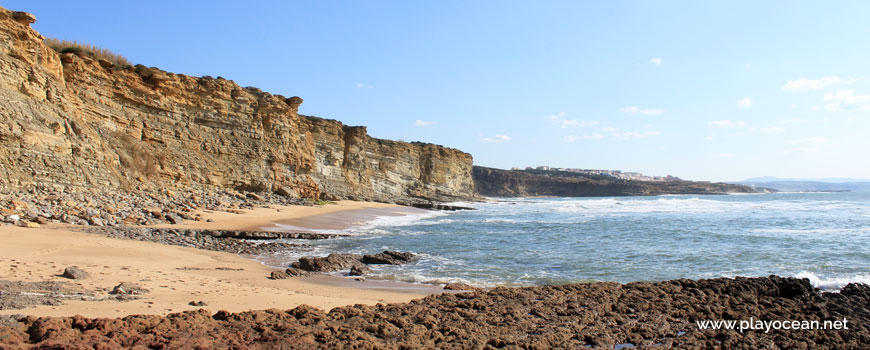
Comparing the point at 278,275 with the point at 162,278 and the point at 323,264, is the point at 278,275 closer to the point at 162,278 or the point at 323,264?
the point at 323,264

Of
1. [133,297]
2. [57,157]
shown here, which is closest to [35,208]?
[57,157]

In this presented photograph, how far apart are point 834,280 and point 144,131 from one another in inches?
932

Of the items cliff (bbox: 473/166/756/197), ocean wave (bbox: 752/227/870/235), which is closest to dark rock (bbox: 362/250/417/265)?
ocean wave (bbox: 752/227/870/235)

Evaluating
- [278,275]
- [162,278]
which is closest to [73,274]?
[162,278]

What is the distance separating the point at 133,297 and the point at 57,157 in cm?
1359

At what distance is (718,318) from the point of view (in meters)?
5.26

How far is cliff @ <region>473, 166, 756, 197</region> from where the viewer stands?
91.0 m

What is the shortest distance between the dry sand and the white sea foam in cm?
647

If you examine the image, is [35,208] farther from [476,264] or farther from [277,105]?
[277,105]

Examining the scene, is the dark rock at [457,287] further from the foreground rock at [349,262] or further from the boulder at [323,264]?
the boulder at [323,264]

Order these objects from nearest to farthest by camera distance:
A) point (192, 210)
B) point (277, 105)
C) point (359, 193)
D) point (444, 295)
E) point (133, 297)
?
→ point (133, 297) < point (444, 295) < point (192, 210) < point (277, 105) < point (359, 193)

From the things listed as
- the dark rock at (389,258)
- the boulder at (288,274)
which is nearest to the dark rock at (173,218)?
the dark rock at (389,258)

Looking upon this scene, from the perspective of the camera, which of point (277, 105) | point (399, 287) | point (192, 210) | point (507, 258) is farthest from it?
point (277, 105)

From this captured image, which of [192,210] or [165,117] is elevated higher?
[165,117]
